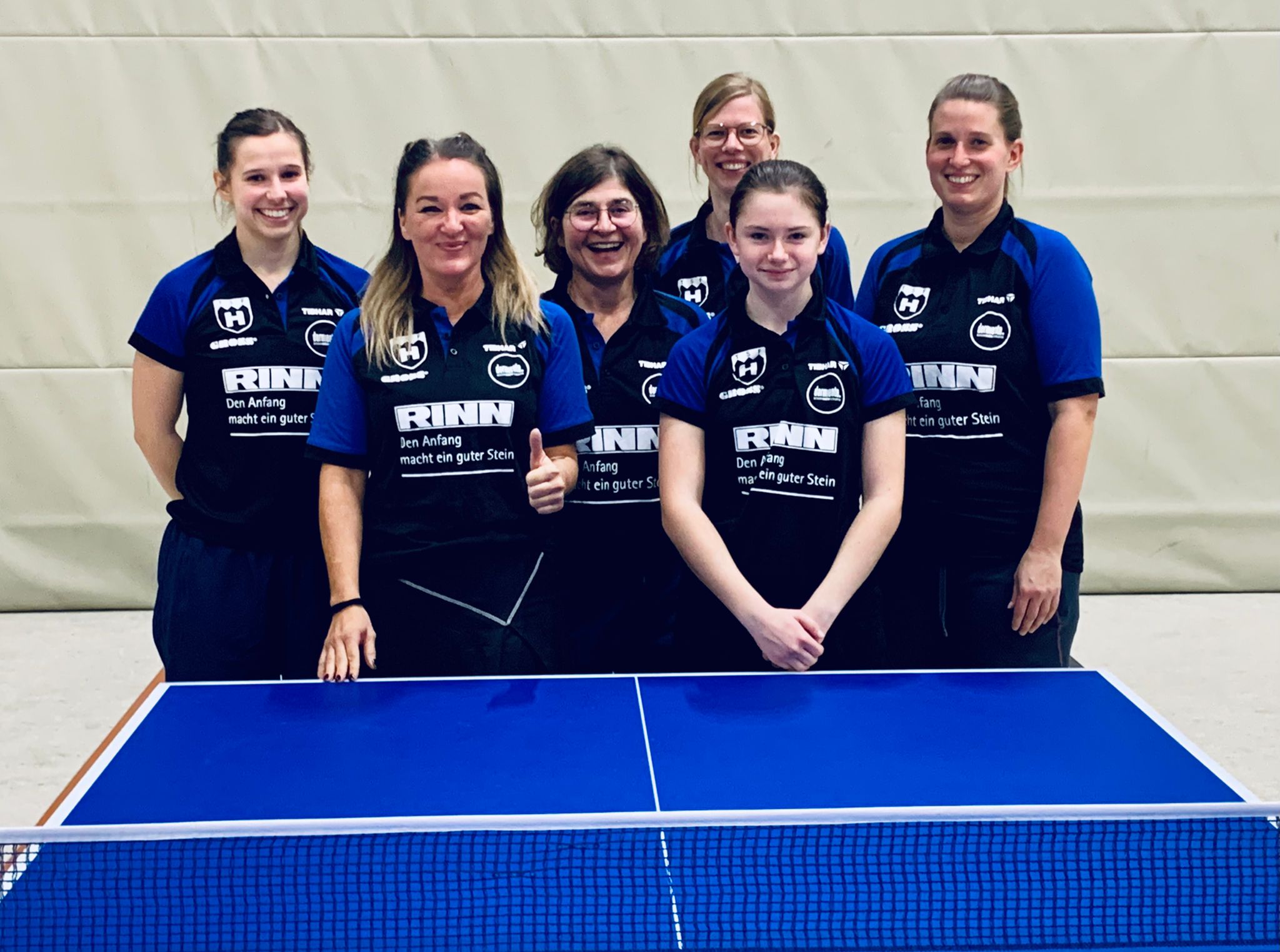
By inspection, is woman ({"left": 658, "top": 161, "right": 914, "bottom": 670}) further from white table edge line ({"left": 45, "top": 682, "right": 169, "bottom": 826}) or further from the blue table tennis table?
white table edge line ({"left": 45, "top": 682, "right": 169, "bottom": 826})

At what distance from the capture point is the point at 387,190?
21.1 ft

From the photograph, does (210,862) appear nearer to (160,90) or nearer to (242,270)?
(242,270)

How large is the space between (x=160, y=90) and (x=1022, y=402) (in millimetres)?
4704

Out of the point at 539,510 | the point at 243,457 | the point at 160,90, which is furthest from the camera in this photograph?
the point at 160,90

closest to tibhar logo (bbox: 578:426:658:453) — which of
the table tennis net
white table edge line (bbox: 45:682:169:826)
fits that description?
white table edge line (bbox: 45:682:169:826)

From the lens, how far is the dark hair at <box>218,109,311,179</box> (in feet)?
11.0

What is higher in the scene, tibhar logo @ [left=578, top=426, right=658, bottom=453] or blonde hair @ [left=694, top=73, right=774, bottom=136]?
blonde hair @ [left=694, top=73, right=774, bottom=136]

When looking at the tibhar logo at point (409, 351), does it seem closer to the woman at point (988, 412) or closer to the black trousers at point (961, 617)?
the woman at point (988, 412)

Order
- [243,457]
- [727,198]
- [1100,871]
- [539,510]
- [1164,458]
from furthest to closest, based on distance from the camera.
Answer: [1164,458] < [727,198] < [243,457] < [539,510] < [1100,871]

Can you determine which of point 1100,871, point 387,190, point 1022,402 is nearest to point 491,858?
point 1100,871

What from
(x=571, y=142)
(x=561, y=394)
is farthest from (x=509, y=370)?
(x=571, y=142)

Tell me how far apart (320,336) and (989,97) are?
1.75m

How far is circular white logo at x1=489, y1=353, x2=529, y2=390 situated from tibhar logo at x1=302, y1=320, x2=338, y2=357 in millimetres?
486

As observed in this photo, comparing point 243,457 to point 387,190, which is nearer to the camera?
point 243,457
